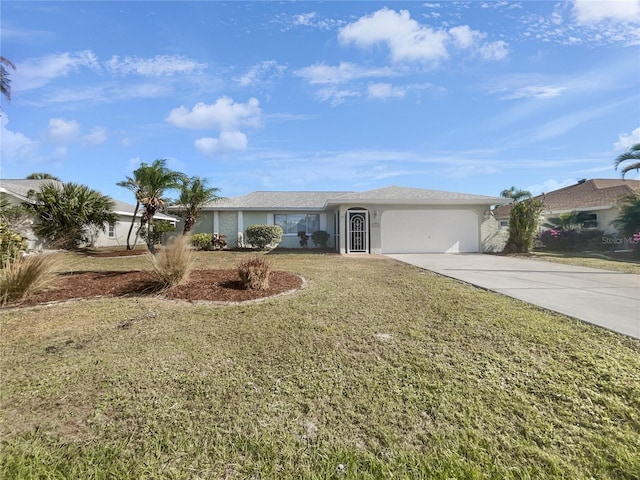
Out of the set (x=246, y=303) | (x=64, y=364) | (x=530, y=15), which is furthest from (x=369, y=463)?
(x=530, y=15)

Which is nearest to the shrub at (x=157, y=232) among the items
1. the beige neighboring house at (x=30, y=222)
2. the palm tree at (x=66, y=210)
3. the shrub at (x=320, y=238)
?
the beige neighboring house at (x=30, y=222)

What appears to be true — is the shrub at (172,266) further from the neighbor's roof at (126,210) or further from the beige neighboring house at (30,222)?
the neighbor's roof at (126,210)

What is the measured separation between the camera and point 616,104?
1148cm

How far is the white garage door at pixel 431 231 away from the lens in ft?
58.0

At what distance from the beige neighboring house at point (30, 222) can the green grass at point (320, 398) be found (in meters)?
14.2

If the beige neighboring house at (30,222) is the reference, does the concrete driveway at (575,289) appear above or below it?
below

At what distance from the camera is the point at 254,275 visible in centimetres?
708

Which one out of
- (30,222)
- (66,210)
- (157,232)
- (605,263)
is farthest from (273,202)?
(605,263)

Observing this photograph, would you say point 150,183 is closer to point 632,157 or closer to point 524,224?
point 524,224

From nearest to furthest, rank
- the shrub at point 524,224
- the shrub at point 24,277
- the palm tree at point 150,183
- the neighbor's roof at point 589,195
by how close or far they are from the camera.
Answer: the shrub at point 24,277, the shrub at point 524,224, the palm tree at point 150,183, the neighbor's roof at point 589,195

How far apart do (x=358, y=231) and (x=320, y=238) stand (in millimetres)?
3829

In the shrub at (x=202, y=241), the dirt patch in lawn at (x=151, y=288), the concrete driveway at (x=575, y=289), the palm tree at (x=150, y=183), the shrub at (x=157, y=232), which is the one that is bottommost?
the concrete driveway at (x=575, y=289)

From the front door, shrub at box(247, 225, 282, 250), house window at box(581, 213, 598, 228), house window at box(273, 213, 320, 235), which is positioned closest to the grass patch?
the front door

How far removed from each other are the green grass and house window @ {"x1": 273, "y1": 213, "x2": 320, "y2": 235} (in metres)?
16.1
